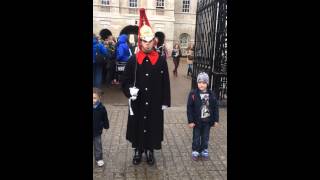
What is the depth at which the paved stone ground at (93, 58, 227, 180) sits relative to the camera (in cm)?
422

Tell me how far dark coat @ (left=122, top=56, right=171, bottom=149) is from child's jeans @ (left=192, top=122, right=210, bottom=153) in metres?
0.59

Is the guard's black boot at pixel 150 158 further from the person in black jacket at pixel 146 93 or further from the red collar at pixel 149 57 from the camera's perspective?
the red collar at pixel 149 57

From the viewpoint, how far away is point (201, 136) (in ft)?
15.7

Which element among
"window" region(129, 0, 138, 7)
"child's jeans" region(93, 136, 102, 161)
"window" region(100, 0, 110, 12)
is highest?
"window" region(129, 0, 138, 7)

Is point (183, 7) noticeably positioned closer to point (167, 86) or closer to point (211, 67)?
point (211, 67)

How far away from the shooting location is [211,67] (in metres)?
8.26

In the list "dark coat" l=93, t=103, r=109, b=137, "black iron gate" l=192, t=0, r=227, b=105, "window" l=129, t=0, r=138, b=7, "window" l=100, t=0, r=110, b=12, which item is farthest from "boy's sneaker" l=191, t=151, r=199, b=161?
"window" l=129, t=0, r=138, b=7

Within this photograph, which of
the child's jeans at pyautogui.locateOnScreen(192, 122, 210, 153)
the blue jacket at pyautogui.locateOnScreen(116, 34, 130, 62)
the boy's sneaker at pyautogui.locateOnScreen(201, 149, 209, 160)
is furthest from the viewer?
the blue jacket at pyautogui.locateOnScreen(116, 34, 130, 62)

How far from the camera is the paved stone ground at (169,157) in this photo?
4.22 meters

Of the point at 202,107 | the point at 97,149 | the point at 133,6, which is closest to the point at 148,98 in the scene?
the point at 202,107

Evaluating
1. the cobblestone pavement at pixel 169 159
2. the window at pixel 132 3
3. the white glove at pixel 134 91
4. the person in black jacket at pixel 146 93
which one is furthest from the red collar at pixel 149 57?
the window at pixel 132 3

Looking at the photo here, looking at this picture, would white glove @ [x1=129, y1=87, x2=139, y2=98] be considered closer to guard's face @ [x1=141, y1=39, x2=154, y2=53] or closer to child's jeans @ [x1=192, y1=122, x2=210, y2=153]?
guard's face @ [x1=141, y1=39, x2=154, y2=53]
